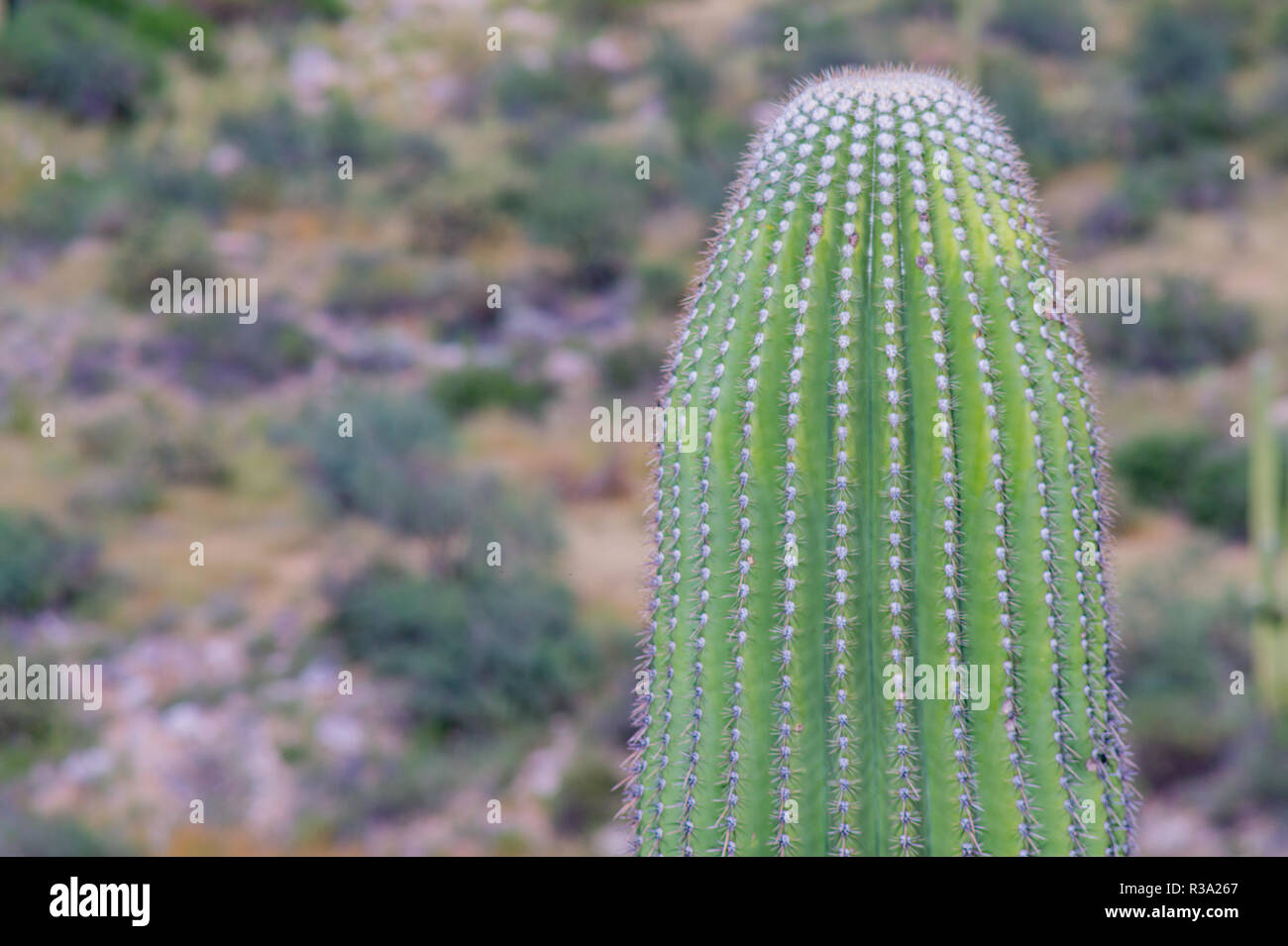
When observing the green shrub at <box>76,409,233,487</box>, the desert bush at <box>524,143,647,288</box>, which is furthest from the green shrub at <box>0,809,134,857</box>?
the desert bush at <box>524,143,647,288</box>

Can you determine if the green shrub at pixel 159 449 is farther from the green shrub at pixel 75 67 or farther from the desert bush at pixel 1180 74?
the desert bush at pixel 1180 74

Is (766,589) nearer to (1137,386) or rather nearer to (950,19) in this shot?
(1137,386)

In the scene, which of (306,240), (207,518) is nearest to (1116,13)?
(306,240)

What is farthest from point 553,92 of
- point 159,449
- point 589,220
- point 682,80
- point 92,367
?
point 159,449

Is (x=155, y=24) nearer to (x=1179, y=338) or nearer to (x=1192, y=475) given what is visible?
(x=1179, y=338)

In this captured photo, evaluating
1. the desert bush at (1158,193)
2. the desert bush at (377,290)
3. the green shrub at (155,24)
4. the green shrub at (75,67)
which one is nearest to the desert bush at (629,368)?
the desert bush at (377,290)
